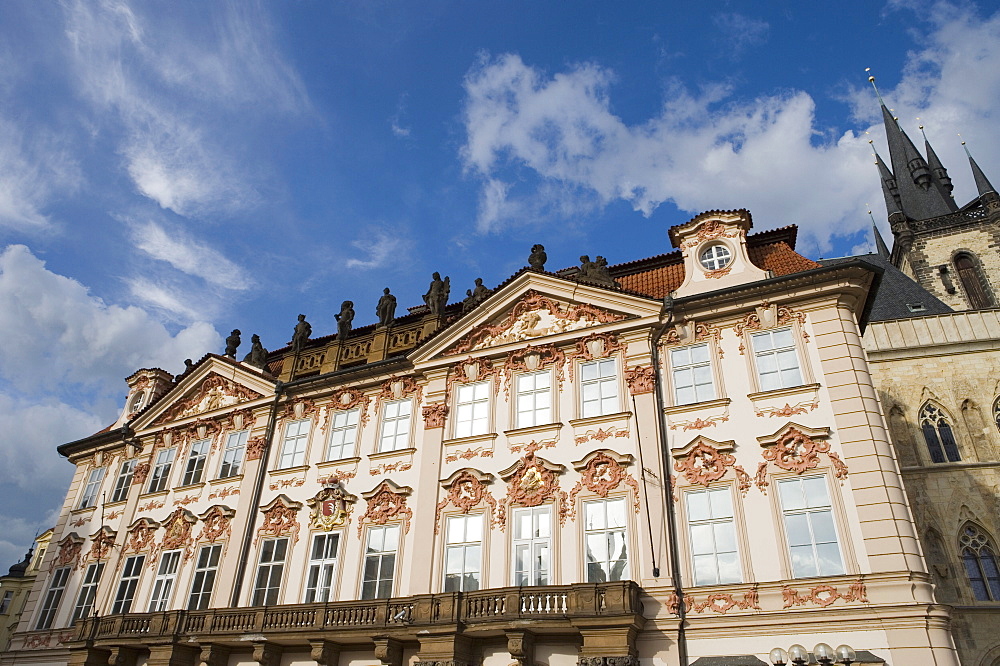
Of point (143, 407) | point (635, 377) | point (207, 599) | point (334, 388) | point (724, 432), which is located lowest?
point (207, 599)

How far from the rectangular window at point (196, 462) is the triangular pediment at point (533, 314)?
977cm

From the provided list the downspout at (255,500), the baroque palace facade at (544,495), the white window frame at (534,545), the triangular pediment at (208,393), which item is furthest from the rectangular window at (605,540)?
the triangular pediment at (208,393)

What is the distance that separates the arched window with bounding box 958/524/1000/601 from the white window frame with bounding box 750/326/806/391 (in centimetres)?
1630

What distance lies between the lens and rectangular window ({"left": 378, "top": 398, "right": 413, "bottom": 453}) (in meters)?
21.9

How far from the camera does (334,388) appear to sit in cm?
2411

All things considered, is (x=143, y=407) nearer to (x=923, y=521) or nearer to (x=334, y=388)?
(x=334, y=388)

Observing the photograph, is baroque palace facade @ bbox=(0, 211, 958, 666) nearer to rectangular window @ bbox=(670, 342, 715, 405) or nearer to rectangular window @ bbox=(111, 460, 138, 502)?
rectangular window @ bbox=(670, 342, 715, 405)

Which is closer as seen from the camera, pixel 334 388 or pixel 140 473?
pixel 334 388

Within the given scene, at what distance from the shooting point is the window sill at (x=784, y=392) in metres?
17.2

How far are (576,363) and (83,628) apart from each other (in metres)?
18.4

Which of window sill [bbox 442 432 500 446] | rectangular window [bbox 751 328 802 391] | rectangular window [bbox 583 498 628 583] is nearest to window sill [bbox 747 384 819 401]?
rectangular window [bbox 751 328 802 391]

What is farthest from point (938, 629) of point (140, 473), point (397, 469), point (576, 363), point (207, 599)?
point (140, 473)

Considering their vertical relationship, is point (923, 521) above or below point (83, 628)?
above

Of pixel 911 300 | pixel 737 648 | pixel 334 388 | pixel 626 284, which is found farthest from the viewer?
pixel 911 300
